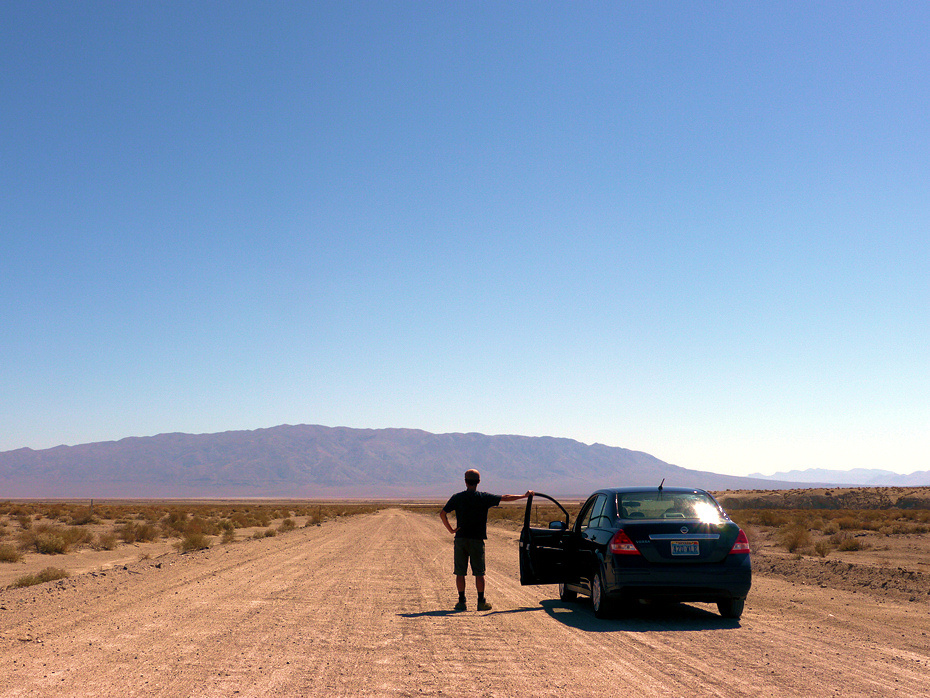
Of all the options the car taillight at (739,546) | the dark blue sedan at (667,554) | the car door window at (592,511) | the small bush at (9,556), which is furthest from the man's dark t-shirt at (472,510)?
the small bush at (9,556)

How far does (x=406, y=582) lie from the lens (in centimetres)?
1436

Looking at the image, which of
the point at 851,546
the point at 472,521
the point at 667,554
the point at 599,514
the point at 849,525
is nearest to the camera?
the point at 667,554

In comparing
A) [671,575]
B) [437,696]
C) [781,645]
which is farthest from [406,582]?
[437,696]

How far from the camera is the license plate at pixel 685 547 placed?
9.02m

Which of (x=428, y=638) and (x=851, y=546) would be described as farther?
(x=851, y=546)

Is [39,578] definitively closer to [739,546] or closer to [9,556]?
[9,556]

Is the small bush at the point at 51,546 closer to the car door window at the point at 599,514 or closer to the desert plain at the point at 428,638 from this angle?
the desert plain at the point at 428,638

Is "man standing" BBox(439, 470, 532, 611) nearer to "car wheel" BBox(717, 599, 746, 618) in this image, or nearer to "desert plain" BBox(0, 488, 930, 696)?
"desert plain" BBox(0, 488, 930, 696)

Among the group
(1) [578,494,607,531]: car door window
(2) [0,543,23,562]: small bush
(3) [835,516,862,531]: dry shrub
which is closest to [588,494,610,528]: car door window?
(1) [578,494,607,531]: car door window

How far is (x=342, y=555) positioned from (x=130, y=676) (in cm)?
1509

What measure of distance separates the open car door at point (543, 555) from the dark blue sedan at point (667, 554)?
0.46 m

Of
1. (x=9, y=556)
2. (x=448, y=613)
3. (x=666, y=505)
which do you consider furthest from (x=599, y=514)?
(x=9, y=556)

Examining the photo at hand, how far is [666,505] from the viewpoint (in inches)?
396

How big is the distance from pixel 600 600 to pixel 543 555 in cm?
125
